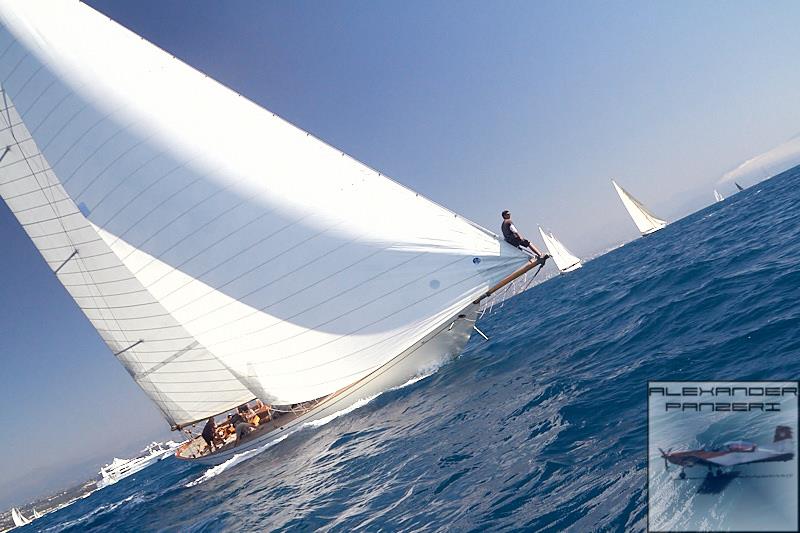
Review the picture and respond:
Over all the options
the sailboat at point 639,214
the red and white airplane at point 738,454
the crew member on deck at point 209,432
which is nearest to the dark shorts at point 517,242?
the red and white airplane at point 738,454

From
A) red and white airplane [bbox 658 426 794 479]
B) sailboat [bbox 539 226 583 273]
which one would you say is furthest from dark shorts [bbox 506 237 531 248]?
sailboat [bbox 539 226 583 273]

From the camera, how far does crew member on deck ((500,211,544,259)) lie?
14.2m

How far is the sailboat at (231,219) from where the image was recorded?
1327 cm

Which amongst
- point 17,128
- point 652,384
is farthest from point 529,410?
point 17,128

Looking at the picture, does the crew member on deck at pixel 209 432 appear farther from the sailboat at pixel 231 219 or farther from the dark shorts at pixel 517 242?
the dark shorts at pixel 517 242

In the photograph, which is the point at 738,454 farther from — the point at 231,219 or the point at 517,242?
the point at 231,219

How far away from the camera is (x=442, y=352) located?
16547 millimetres

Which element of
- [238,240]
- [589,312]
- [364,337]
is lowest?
[589,312]

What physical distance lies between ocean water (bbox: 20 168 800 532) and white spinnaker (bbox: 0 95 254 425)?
3.75 meters

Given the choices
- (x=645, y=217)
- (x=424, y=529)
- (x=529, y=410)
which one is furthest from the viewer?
(x=645, y=217)

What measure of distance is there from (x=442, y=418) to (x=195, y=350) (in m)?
10.0

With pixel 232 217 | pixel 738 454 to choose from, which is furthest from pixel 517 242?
pixel 738 454

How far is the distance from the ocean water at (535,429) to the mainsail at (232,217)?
8.81 ft

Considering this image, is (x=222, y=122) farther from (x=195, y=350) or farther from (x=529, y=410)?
(x=529, y=410)
